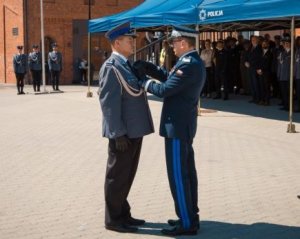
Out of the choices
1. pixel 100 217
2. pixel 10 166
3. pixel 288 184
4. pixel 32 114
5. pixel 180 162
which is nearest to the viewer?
pixel 180 162

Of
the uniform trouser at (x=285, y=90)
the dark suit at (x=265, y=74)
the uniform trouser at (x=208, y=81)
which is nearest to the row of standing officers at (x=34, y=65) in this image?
the uniform trouser at (x=208, y=81)

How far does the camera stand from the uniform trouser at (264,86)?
15.5m

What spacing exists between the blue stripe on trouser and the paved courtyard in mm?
202

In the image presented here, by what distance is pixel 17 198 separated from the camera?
6.49 metres

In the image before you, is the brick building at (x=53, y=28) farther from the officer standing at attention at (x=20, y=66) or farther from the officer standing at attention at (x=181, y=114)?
the officer standing at attention at (x=181, y=114)

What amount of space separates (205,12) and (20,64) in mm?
11475

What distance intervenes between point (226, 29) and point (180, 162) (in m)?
14.0

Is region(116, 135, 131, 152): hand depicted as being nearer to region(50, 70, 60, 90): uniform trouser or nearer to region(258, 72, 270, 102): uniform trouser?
region(258, 72, 270, 102): uniform trouser

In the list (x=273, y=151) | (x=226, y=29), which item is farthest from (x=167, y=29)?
(x=273, y=151)

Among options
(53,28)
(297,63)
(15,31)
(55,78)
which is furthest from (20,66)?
(297,63)

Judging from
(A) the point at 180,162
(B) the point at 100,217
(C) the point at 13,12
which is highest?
(C) the point at 13,12

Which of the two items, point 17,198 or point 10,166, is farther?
point 10,166

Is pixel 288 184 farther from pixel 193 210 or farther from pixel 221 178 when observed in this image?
pixel 193 210

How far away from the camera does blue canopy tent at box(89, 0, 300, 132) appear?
10.5 metres
